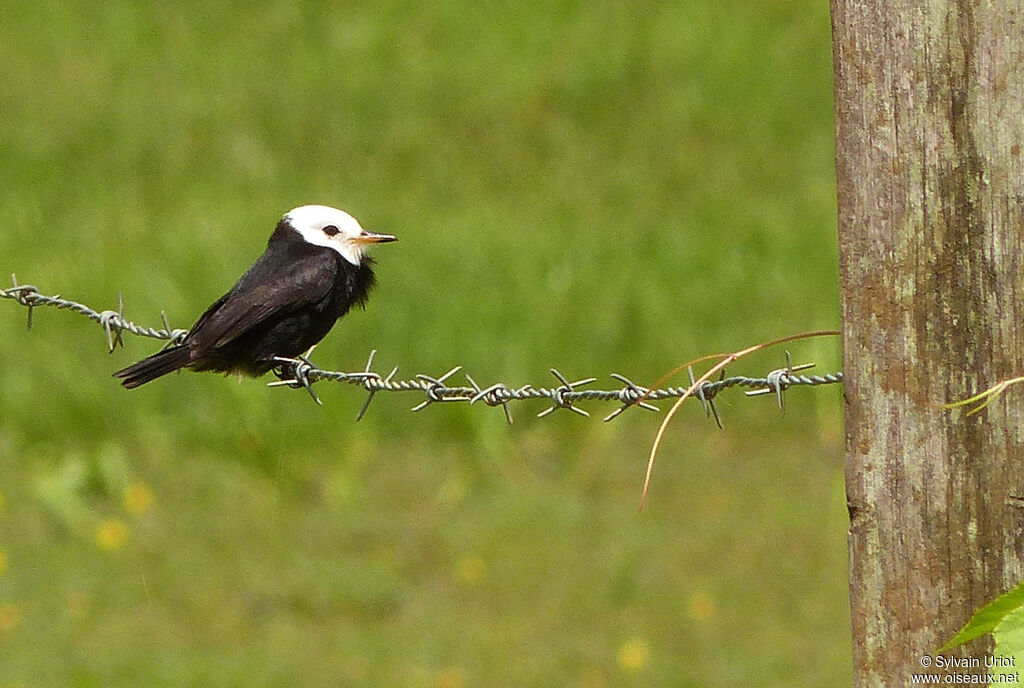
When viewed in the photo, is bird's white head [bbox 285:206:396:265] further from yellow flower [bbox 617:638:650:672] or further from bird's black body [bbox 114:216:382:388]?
yellow flower [bbox 617:638:650:672]

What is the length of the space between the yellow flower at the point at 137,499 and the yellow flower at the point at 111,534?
0.10 metres

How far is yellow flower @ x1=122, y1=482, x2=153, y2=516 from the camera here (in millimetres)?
6672

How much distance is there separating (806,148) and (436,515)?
18.8 ft

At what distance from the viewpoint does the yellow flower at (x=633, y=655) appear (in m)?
5.59

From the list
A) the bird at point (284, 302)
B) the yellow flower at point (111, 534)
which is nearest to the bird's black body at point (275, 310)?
the bird at point (284, 302)

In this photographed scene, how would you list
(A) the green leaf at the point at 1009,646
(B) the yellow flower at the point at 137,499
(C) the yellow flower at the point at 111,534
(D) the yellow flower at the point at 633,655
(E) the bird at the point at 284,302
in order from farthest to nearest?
(B) the yellow flower at the point at 137,499 < (C) the yellow flower at the point at 111,534 < (D) the yellow flower at the point at 633,655 < (E) the bird at the point at 284,302 < (A) the green leaf at the point at 1009,646

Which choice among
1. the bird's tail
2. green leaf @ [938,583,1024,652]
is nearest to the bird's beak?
the bird's tail

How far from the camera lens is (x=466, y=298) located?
793 cm

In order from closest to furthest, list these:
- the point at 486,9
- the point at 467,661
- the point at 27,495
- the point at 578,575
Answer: the point at 467,661 → the point at 578,575 → the point at 27,495 → the point at 486,9

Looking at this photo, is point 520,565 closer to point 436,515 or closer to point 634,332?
point 436,515

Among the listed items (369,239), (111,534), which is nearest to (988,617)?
(369,239)

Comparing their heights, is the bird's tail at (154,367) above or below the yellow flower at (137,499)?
above

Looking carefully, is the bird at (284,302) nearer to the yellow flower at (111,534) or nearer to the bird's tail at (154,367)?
the bird's tail at (154,367)

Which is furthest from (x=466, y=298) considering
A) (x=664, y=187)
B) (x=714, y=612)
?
(x=664, y=187)
